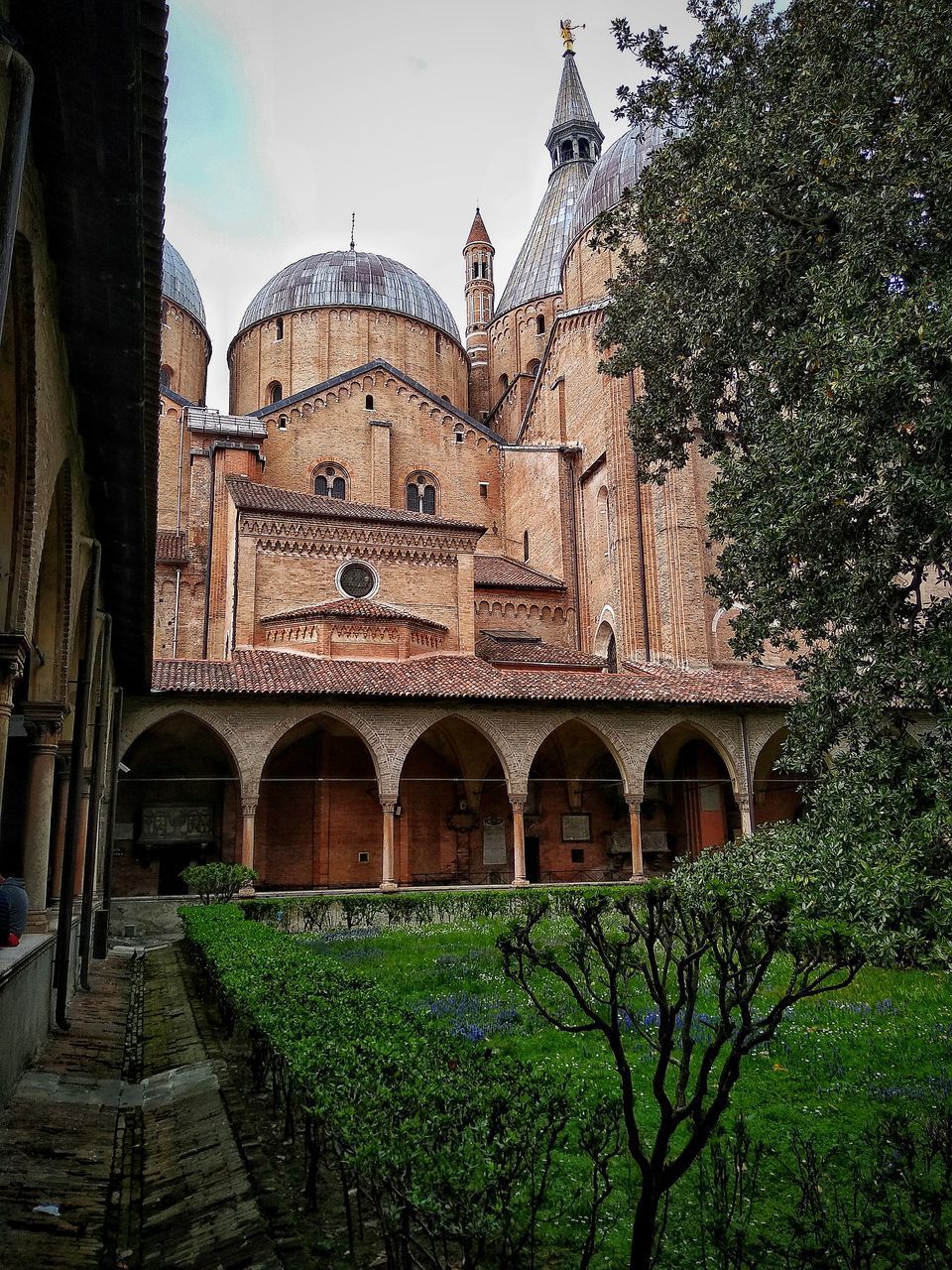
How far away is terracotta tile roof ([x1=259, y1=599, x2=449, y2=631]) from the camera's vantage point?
73.6 feet

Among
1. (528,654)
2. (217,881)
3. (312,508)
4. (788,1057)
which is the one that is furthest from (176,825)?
(788,1057)

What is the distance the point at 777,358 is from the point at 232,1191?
25.7 ft

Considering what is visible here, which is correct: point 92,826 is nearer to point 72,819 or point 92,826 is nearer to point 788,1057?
point 72,819

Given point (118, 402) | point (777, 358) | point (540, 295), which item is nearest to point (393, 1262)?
point (118, 402)

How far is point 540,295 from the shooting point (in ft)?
141

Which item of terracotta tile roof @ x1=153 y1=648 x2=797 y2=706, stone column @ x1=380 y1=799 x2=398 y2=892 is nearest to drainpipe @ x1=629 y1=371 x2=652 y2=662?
terracotta tile roof @ x1=153 y1=648 x2=797 y2=706

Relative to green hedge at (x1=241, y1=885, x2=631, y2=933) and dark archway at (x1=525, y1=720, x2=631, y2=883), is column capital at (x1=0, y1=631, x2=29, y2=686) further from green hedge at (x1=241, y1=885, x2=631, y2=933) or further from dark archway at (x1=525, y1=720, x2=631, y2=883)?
dark archway at (x1=525, y1=720, x2=631, y2=883)

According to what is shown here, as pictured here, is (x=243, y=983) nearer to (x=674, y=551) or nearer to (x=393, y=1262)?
(x=393, y=1262)

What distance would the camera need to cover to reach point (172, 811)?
21.1m

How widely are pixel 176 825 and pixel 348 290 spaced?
23406 mm

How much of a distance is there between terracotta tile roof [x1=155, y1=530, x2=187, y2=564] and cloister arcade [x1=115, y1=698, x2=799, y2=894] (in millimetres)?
5969

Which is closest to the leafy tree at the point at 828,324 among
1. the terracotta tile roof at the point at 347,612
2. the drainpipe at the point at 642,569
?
the terracotta tile roof at the point at 347,612

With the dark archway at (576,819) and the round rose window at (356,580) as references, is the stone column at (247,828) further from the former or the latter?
the dark archway at (576,819)

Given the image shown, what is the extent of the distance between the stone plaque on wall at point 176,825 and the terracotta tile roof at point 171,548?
24.3 ft
